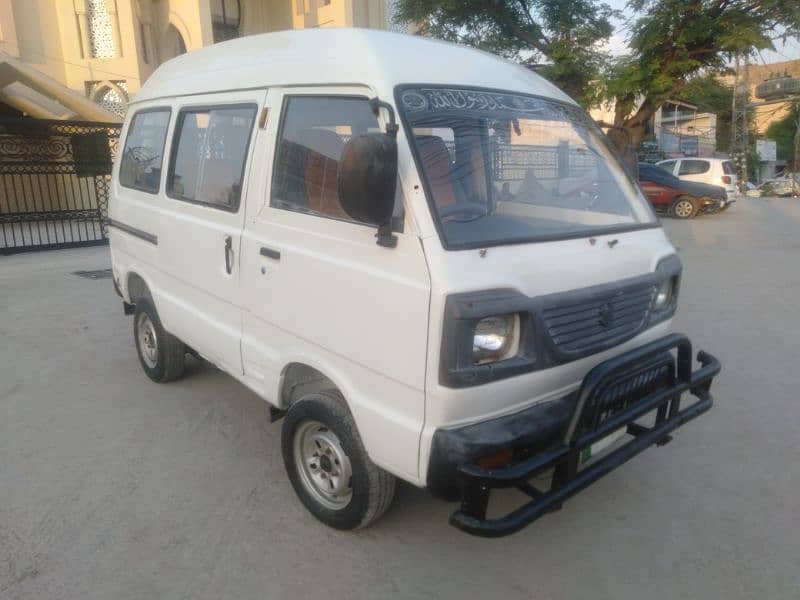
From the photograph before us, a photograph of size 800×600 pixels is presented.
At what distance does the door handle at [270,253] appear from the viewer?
297 centimetres

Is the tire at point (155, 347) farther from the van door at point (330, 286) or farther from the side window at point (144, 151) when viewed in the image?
the van door at point (330, 286)

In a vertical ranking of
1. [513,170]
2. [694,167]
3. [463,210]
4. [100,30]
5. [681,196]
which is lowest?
[681,196]

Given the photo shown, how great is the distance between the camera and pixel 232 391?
4.77 meters

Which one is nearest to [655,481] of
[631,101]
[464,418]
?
[464,418]

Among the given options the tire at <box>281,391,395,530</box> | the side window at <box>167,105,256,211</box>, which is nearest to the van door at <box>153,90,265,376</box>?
the side window at <box>167,105,256,211</box>

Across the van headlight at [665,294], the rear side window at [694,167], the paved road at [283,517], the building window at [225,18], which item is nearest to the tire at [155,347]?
the paved road at [283,517]

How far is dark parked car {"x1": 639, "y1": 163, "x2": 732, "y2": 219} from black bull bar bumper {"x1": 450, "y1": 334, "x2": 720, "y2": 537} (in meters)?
16.0

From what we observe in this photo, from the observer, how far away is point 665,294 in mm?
3115

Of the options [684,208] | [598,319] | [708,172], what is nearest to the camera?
[598,319]

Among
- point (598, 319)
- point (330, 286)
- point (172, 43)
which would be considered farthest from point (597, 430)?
point (172, 43)

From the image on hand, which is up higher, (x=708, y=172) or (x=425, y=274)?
(x=425, y=274)

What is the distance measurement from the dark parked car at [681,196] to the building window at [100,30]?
1533 centimetres

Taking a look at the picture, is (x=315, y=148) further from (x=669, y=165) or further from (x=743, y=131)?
(x=743, y=131)

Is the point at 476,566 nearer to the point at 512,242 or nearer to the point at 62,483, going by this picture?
the point at 512,242
